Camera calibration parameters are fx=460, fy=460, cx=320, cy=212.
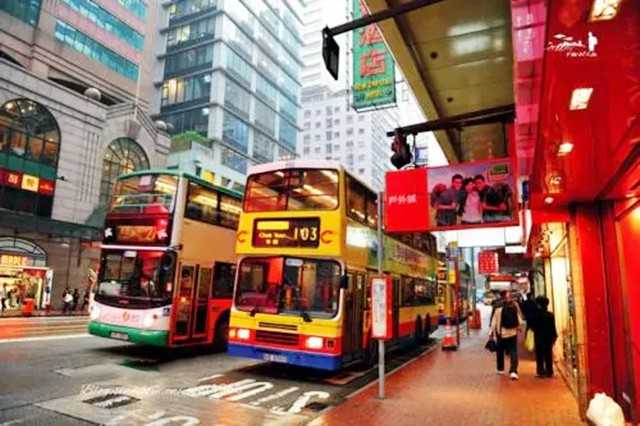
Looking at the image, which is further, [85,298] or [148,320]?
[85,298]

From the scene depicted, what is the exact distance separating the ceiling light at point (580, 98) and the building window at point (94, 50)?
36140 mm

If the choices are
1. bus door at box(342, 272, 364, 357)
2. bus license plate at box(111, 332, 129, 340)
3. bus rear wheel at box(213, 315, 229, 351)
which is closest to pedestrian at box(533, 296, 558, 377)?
bus door at box(342, 272, 364, 357)

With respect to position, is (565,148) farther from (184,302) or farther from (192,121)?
(192,121)

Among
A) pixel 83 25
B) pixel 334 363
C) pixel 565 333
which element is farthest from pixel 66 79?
pixel 565 333

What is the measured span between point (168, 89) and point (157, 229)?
150 feet

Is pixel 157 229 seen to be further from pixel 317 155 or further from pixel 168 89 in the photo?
pixel 317 155

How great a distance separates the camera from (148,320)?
10227 millimetres

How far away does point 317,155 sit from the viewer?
9662cm

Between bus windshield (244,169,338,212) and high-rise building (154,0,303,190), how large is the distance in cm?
3173

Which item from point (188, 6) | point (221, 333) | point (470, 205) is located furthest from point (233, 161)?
point (470, 205)

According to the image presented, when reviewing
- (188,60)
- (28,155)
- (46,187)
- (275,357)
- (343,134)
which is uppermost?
(343,134)

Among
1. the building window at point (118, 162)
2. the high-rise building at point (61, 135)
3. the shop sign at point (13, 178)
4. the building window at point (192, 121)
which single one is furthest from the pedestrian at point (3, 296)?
the building window at point (192, 121)

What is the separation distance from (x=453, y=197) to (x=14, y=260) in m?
24.3

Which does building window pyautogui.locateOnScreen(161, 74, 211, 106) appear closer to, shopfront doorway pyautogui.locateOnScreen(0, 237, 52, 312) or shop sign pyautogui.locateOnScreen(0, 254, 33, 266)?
shopfront doorway pyautogui.locateOnScreen(0, 237, 52, 312)
